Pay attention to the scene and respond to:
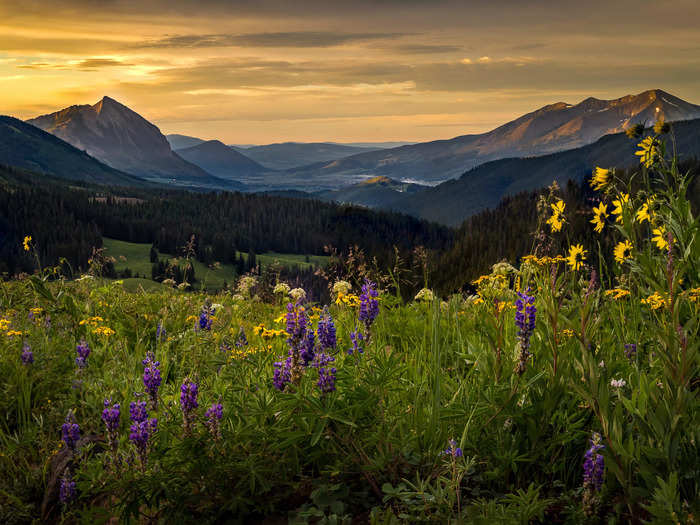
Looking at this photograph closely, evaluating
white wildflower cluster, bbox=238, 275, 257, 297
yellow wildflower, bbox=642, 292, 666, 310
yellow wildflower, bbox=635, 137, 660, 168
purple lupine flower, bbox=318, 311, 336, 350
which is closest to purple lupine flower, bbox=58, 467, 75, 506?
purple lupine flower, bbox=318, 311, 336, 350

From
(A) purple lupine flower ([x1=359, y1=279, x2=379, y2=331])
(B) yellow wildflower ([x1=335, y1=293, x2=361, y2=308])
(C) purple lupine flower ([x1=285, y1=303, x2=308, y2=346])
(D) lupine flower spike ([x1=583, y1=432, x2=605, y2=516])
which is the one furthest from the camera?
(B) yellow wildflower ([x1=335, y1=293, x2=361, y2=308])

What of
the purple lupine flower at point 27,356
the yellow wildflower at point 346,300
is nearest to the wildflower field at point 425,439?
the purple lupine flower at point 27,356

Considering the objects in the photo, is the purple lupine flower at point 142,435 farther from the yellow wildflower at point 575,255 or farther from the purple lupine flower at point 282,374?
the yellow wildflower at point 575,255

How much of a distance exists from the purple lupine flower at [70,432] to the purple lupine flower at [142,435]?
635 millimetres

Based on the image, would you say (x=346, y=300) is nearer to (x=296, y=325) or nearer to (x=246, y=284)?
(x=296, y=325)

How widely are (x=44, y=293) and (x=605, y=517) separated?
6.55 metres

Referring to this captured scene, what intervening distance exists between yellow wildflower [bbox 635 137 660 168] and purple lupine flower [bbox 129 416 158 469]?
4.23 metres

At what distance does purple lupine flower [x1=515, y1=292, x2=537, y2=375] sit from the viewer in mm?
3094

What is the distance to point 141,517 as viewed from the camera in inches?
130

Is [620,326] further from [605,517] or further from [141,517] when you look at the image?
[141,517]

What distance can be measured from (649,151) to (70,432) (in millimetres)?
5073

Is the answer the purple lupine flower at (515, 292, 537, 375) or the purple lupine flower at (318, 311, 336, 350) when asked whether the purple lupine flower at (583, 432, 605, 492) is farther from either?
the purple lupine flower at (318, 311, 336, 350)

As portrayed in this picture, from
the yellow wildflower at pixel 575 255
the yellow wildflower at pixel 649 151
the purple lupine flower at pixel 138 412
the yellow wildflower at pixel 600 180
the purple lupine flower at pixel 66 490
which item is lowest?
the purple lupine flower at pixel 66 490

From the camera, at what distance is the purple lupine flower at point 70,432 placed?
3.53m
